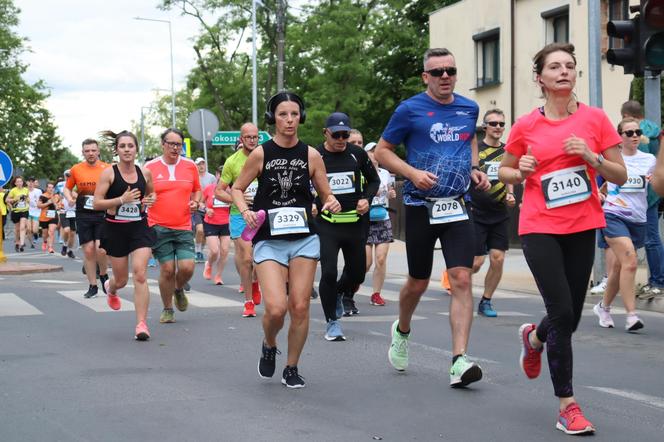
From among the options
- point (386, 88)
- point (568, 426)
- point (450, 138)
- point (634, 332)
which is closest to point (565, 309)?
point (568, 426)

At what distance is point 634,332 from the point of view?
32.8 ft

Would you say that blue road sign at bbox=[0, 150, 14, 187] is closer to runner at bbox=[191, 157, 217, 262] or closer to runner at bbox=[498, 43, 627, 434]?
runner at bbox=[191, 157, 217, 262]

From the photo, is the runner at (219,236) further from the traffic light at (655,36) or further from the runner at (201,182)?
the traffic light at (655,36)

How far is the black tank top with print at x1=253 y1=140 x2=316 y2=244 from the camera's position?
7.06 metres

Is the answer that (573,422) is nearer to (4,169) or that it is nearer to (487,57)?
(4,169)

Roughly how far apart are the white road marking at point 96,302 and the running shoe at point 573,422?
7521mm

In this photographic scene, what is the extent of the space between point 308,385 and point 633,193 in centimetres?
454

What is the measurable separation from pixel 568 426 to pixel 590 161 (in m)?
1.36

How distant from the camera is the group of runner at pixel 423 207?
5871 millimetres

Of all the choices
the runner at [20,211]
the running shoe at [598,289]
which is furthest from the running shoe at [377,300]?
the runner at [20,211]

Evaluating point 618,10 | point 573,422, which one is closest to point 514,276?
point 618,10

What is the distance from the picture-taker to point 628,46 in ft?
35.7

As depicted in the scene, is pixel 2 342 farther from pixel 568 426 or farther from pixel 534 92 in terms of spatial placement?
pixel 534 92

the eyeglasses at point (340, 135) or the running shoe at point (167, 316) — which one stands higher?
the eyeglasses at point (340, 135)
